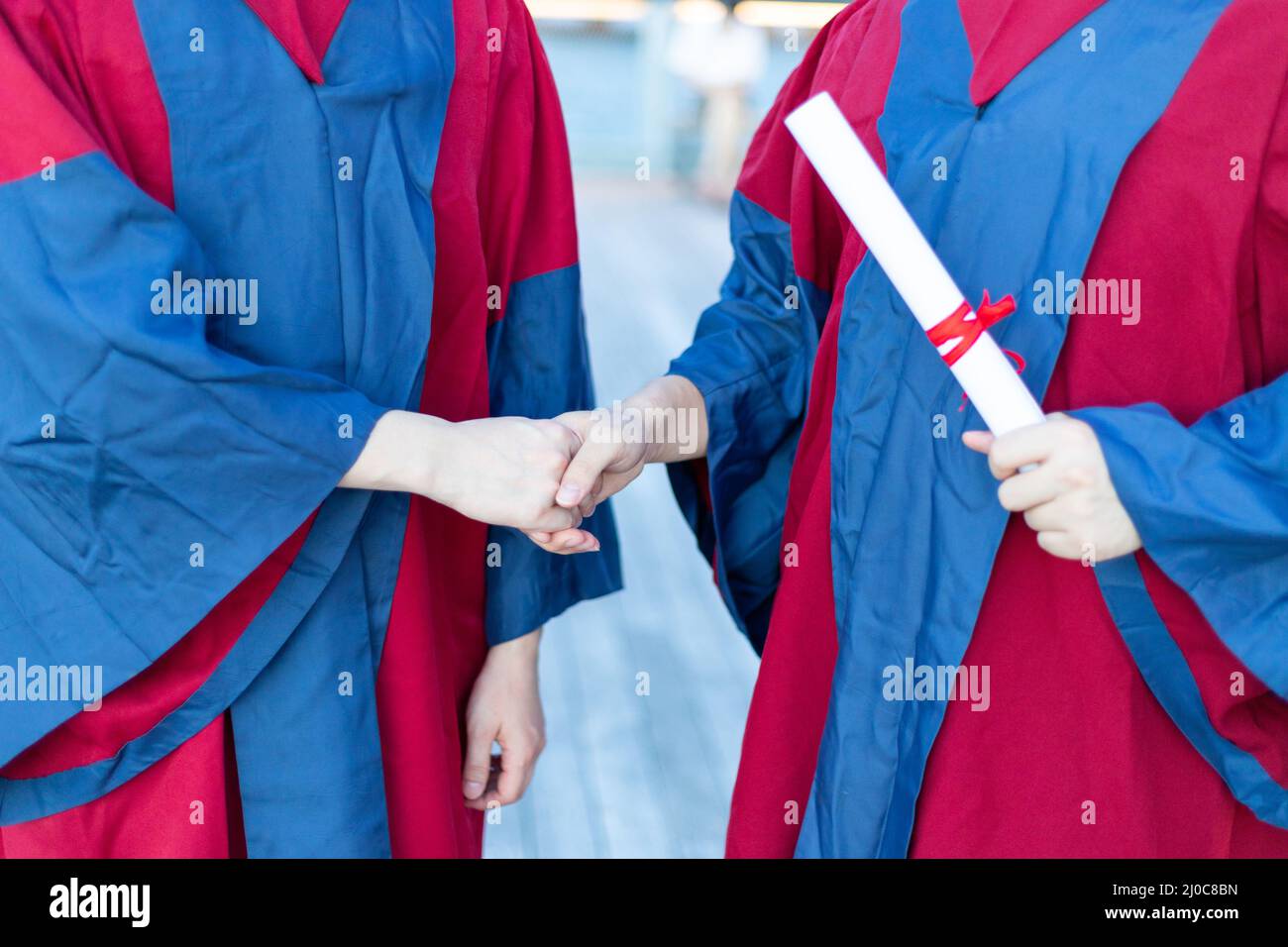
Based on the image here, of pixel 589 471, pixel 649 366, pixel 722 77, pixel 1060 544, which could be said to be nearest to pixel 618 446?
pixel 589 471

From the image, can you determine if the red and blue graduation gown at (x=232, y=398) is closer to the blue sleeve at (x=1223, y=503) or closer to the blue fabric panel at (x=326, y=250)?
the blue fabric panel at (x=326, y=250)

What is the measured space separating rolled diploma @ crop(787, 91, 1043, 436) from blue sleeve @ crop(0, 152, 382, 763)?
35 cm

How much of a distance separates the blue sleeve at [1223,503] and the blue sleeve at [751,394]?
362mm

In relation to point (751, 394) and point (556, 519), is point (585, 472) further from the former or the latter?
point (751, 394)

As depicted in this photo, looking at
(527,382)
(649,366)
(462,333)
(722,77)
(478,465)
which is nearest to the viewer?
(478,465)

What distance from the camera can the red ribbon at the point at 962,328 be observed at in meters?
0.87

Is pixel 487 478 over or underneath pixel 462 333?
underneath

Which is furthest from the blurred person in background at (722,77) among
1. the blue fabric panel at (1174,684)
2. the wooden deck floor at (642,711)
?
the blue fabric panel at (1174,684)

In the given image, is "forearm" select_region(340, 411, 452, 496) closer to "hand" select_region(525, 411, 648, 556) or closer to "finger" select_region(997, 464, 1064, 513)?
"hand" select_region(525, 411, 648, 556)

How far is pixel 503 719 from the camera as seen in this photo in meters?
1.20

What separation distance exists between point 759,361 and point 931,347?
0.24 metres

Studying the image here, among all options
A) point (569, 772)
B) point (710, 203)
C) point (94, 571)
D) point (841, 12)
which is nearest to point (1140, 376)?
point (841, 12)

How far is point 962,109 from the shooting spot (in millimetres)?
988

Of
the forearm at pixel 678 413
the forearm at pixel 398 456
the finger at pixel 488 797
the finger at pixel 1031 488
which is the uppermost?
the forearm at pixel 678 413
